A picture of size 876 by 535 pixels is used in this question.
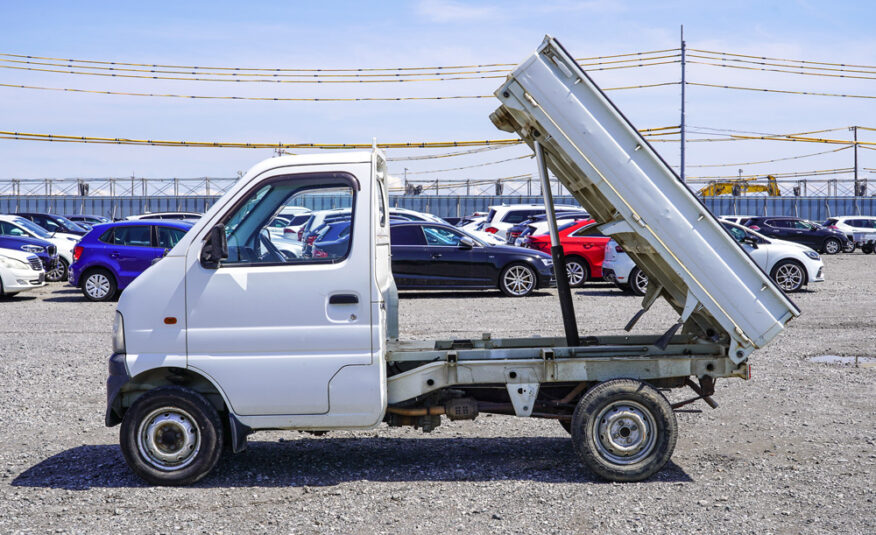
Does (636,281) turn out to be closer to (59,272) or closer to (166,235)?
(166,235)

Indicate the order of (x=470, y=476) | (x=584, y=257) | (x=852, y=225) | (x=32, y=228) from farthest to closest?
(x=852, y=225)
(x=32, y=228)
(x=584, y=257)
(x=470, y=476)

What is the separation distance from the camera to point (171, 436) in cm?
604

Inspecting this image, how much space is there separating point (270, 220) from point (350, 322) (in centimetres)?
94

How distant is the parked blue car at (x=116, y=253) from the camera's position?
59.9 ft

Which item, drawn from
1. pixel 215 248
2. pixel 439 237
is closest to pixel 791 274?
pixel 439 237

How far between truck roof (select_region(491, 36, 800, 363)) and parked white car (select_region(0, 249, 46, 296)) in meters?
15.7

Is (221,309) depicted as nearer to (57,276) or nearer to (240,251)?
(240,251)

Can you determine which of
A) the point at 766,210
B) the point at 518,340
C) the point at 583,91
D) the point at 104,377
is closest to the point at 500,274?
the point at 104,377

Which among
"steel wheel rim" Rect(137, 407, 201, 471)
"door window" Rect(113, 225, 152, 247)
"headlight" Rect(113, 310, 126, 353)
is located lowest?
"steel wheel rim" Rect(137, 407, 201, 471)

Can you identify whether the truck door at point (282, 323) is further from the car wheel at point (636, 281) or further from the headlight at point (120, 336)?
the car wheel at point (636, 281)

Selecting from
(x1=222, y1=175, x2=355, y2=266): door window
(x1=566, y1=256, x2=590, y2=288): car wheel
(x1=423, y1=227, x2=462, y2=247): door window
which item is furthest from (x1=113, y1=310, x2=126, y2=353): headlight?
(x1=566, y1=256, x2=590, y2=288): car wheel

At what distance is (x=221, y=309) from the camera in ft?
19.3

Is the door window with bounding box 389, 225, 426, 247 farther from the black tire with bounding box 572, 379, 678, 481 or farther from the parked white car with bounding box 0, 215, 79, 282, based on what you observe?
the black tire with bounding box 572, 379, 678, 481

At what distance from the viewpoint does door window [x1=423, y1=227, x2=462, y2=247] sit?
18.7m
